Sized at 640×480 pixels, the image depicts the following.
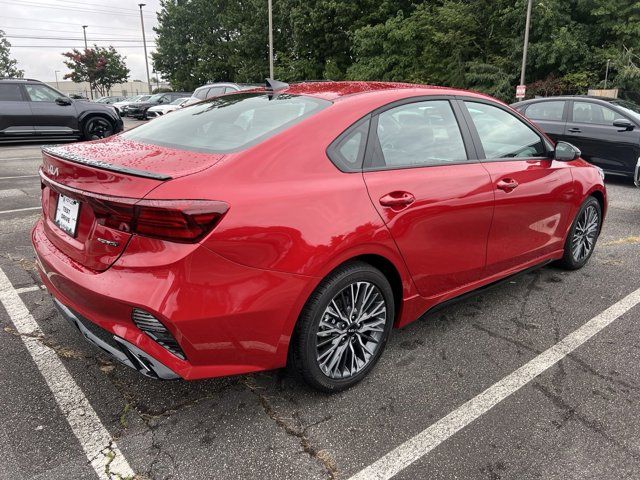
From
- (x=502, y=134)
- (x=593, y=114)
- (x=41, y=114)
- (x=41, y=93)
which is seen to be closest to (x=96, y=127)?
(x=41, y=114)

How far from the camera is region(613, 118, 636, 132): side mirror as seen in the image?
27.5 feet

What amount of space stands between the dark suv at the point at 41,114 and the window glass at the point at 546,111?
34.1ft

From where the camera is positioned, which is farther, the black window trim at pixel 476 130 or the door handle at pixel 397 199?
the black window trim at pixel 476 130

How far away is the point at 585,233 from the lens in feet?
14.3

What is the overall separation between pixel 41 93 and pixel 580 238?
12846 millimetres

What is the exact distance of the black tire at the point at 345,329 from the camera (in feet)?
7.66

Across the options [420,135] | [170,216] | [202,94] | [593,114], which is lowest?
[170,216]

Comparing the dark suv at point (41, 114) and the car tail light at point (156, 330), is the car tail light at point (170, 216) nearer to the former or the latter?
the car tail light at point (156, 330)

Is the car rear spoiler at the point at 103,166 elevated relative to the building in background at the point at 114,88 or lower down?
lower down

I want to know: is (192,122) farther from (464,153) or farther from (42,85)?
(42,85)

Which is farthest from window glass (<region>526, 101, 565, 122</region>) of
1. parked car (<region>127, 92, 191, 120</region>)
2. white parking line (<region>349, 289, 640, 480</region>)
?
parked car (<region>127, 92, 191, 120</region>)

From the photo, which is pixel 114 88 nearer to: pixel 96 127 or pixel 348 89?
pixel 96 127

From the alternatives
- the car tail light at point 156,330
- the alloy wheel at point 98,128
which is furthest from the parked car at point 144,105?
the car tail light at point 156,330

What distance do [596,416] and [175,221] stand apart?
2.18 m
